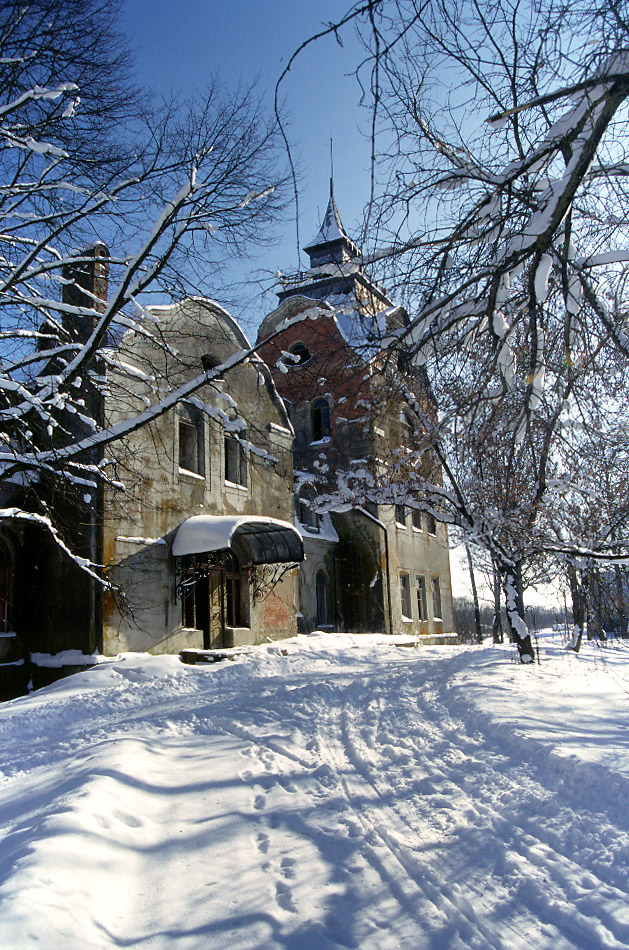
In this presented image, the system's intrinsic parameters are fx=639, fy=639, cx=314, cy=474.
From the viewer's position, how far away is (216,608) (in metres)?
16.3

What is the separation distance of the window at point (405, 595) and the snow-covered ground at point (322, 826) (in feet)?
60.9

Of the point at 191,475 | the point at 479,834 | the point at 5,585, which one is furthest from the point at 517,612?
the point at 5,585

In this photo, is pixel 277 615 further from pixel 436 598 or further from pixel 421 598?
pixel 436 598

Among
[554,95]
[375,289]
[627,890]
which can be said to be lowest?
[627,890]

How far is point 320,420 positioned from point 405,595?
8238mm

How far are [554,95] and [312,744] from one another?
579 centimetres

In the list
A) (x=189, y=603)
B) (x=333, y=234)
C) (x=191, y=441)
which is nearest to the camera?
(x=333, y=234)

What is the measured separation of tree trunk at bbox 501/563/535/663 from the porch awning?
220 inches

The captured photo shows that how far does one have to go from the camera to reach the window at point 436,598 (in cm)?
2994

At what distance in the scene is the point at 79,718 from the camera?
8.60 m

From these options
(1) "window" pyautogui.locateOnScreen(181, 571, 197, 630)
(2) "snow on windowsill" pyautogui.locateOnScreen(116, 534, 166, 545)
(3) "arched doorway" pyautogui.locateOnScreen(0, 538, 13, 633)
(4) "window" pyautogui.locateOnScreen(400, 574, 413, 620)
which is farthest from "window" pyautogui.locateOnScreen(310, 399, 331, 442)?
(3) "arched doorway" pyautogui.locateOnScreen(0, 538, 13, 633)

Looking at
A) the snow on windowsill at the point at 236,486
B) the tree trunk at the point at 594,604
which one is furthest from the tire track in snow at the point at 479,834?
the snow on windowsill at the point at 236,486

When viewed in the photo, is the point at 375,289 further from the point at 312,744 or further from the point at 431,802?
the point at 312,744

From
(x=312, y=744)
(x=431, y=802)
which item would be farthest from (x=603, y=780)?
(x=312, y=744)
